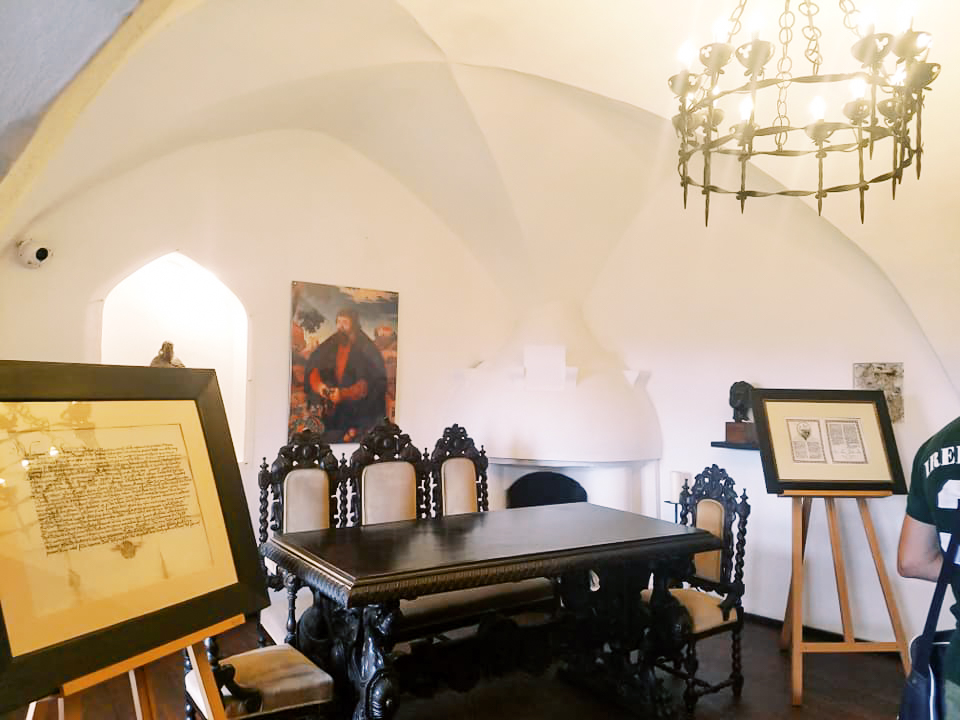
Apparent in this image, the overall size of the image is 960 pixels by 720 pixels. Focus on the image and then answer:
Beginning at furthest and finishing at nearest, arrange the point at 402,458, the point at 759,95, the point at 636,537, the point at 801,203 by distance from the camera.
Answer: the point at 801,203 < the point at 402,458 < the point at 759,95 < the point at 636,537

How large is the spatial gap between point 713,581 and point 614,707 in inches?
29.4

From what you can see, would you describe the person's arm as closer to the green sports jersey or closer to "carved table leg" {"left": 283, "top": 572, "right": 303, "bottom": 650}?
the green sports jersey

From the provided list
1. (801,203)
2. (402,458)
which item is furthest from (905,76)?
(402,458)

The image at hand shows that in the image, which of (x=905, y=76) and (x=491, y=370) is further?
(x=491, y=370)

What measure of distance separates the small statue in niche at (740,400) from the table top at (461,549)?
1469 mm

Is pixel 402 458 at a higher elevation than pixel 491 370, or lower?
lower

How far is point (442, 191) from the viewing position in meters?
5.10

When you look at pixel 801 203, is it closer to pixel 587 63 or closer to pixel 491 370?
pixel 587 63

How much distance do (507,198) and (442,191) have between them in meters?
0.59

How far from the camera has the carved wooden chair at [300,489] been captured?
3270 millimetres

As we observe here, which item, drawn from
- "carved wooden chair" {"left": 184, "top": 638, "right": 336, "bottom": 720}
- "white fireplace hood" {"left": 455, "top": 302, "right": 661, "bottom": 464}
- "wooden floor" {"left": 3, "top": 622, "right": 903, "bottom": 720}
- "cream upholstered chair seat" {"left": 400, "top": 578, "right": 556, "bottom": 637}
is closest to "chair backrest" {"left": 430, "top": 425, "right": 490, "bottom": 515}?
"cream upholstered chair seat" {"left": 400, "top": 578, "right": 556, "bottom": 637}

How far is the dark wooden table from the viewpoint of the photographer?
2.30 meters

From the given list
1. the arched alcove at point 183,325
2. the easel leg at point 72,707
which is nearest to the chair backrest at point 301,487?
the arched alcove at point 183,325

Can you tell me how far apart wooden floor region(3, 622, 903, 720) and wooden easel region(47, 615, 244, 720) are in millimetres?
1803
